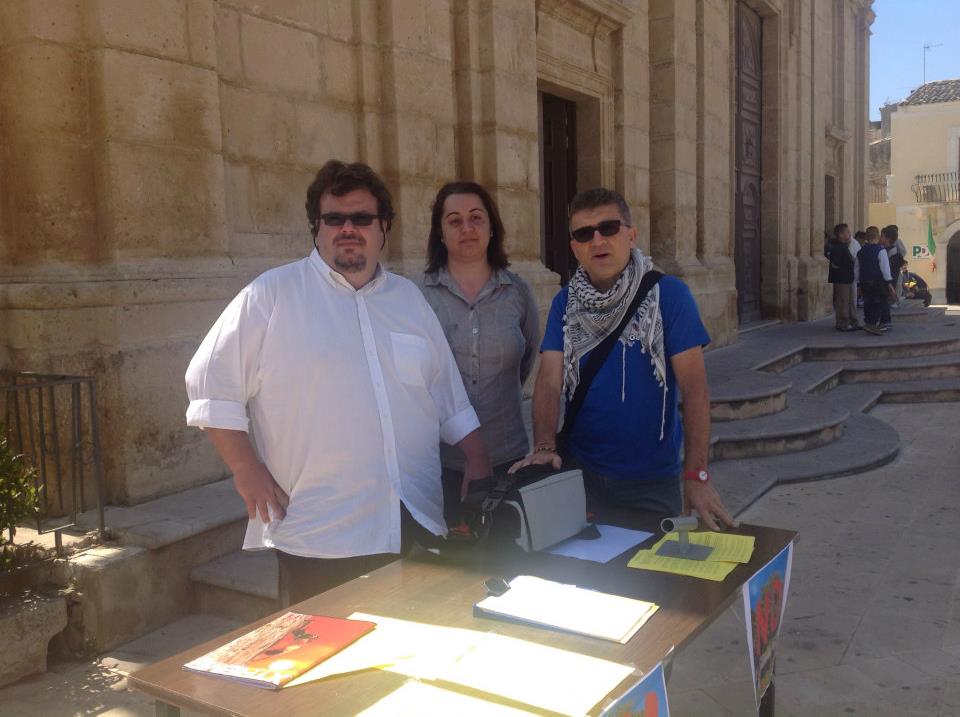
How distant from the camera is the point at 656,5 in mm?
9688

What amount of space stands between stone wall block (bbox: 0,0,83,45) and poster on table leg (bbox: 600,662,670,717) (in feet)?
12.6

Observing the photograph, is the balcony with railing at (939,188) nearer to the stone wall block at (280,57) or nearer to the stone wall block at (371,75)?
the stone wall block at (371,75)

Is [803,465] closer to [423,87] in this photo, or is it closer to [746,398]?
[746,398]

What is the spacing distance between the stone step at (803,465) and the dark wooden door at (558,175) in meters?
3.04

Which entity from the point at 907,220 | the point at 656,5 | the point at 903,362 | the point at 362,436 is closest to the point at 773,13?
the point at 656,5

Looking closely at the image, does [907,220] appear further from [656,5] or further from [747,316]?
[656,5]

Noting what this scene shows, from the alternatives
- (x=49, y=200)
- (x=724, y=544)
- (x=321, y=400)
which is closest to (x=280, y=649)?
(x=321, y=400)

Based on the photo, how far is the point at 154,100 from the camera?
13.6 feet

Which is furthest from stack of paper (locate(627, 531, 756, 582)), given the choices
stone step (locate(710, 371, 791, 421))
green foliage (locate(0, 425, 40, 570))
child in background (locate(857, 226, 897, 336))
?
child in background (locate(857, 226, 897, 336))

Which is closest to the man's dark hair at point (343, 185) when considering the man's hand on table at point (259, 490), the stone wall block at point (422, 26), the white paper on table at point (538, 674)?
the man's hand on table at point (259, 490)

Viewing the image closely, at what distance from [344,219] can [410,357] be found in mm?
417

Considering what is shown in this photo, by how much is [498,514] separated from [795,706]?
1.59m

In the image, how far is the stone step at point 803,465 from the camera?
18.4 ft

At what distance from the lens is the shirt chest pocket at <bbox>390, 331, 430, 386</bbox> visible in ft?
7.82
